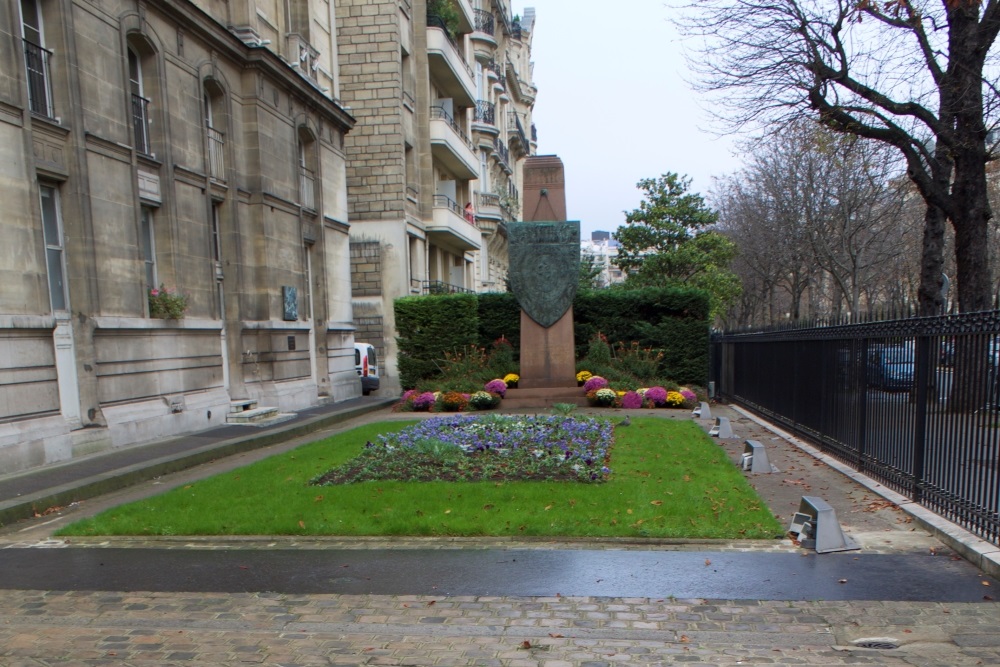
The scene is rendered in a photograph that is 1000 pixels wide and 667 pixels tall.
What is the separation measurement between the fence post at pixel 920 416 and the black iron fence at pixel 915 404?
0.03 feet

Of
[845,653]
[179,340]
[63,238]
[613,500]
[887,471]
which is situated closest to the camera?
[845,653]

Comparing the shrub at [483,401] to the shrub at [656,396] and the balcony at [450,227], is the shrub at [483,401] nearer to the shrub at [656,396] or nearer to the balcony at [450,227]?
the shrub at [656,396]

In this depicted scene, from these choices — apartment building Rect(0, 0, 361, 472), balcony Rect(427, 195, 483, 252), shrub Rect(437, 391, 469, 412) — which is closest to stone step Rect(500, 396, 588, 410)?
shrub Rect(437, 391, 469, 412)

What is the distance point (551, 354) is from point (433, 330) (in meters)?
4.76

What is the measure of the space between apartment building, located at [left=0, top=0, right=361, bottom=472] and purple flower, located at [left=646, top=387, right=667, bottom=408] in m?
9.11

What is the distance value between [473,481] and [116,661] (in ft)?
14.9

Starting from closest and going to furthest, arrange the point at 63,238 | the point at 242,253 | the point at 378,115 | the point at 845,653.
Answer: the point at 845,653 → the point at 63,238 → the point at 242,253 → the point at 378,115

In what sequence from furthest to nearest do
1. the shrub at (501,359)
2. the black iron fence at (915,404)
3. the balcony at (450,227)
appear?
the balcony at (450,227)
the shrub at (501,359)
the black iron fence at (915,404)

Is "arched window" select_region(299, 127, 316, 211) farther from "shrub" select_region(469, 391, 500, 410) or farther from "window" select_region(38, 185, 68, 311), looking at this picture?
"window" select_region(38, 185, 68, 311)

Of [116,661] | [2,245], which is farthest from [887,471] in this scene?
[2,245]

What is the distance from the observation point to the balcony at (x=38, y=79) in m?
10.5

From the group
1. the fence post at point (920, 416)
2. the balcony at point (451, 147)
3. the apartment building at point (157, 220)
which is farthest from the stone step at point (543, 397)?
the balcony at point (451, 147)

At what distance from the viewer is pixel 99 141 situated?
11547 mm

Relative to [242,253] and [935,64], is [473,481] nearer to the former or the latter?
[242,253]
